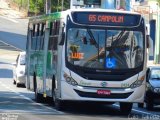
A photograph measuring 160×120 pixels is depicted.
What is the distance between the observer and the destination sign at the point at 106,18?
21.3 metres

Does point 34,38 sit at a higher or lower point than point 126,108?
higher

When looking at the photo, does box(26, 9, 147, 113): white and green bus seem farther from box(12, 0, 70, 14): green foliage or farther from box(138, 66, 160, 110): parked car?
box(12, 0, 70, 14): green foliage

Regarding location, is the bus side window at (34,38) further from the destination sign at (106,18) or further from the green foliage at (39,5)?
the green foliage at (39,5)

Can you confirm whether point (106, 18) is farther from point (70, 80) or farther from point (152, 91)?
point (152, 91)

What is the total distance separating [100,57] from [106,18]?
1.27 metres

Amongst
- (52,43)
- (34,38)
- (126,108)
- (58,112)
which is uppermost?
(52,43)

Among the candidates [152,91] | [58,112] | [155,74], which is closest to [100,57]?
[58,112]

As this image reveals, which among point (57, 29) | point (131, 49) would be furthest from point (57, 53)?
point (131, 49)

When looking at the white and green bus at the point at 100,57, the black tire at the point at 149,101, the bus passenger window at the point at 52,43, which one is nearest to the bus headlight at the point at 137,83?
the white and green bus at the point at 100,57

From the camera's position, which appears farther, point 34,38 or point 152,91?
point 34,38

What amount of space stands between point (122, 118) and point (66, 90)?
2.03m

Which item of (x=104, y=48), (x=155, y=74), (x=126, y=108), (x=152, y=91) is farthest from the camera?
(x=155, y=74)

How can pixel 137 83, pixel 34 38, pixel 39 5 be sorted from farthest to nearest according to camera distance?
pixel 39 5 → pixel 34 38 → pixel 137 83

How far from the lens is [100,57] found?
21125mm
